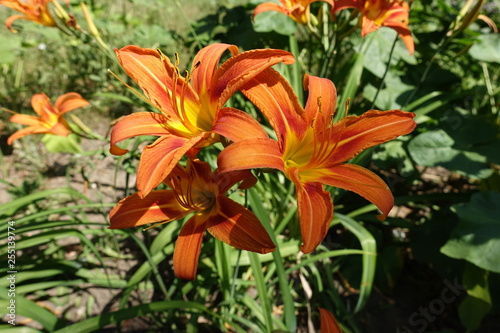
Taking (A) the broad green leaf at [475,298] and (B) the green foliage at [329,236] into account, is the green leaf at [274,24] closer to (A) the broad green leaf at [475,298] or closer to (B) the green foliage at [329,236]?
(B) the green foliage at [329,236]

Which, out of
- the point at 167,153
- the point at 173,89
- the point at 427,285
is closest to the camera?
the point at 167,153

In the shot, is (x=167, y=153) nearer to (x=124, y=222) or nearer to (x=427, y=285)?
(x=124, y=222)

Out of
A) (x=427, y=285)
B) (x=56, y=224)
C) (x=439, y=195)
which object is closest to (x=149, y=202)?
(x=56, y=224)

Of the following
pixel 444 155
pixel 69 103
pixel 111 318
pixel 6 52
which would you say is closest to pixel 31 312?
pixel 111 318

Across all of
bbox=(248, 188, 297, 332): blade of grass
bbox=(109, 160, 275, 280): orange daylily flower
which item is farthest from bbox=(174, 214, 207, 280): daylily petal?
bbox=(248, 188, 297, 332): blade of grass

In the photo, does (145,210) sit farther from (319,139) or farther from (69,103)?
(69,103)

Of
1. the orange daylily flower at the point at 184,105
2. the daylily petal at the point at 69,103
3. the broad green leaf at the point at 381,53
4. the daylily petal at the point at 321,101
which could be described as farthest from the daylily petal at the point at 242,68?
the broad green leaf at the point at 381,53
